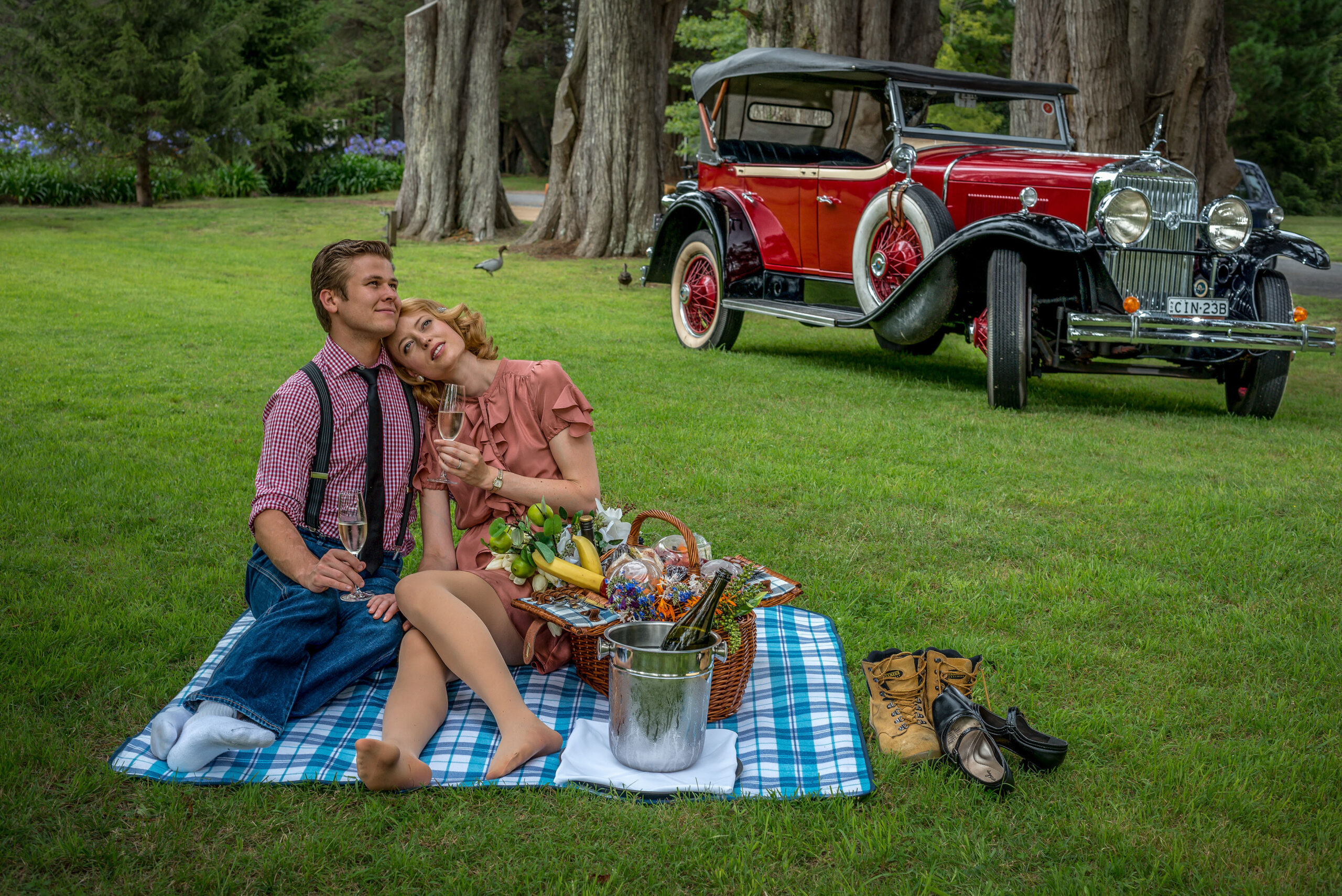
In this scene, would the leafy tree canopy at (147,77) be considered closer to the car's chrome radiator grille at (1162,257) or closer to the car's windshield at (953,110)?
the car's windshield at (953,110)

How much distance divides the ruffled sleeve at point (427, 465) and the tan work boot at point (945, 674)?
1581 millimetres

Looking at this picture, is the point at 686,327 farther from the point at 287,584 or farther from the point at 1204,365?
the point at 287,584

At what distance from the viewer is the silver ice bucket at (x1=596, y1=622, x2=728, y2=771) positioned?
2.75m

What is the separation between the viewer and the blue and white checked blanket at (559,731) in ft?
9.09

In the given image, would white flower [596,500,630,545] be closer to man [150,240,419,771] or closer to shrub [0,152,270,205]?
man [150,240,419,771]

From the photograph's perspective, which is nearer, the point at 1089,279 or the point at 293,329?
the point at 1089,279

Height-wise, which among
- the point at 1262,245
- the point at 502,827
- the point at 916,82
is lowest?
the point at 502,827

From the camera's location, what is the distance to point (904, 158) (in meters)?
7.66

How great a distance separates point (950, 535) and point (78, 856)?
350cm

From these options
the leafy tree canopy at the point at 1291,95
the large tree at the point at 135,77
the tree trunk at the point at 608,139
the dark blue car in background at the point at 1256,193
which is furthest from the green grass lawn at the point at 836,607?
the leafy tree canopy at the point at 1291,95

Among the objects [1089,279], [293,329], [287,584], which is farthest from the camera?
[293,329]

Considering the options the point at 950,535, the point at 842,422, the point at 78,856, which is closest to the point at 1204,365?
the point at 842,422

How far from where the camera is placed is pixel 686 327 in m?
10.2

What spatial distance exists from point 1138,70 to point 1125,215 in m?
7.72
